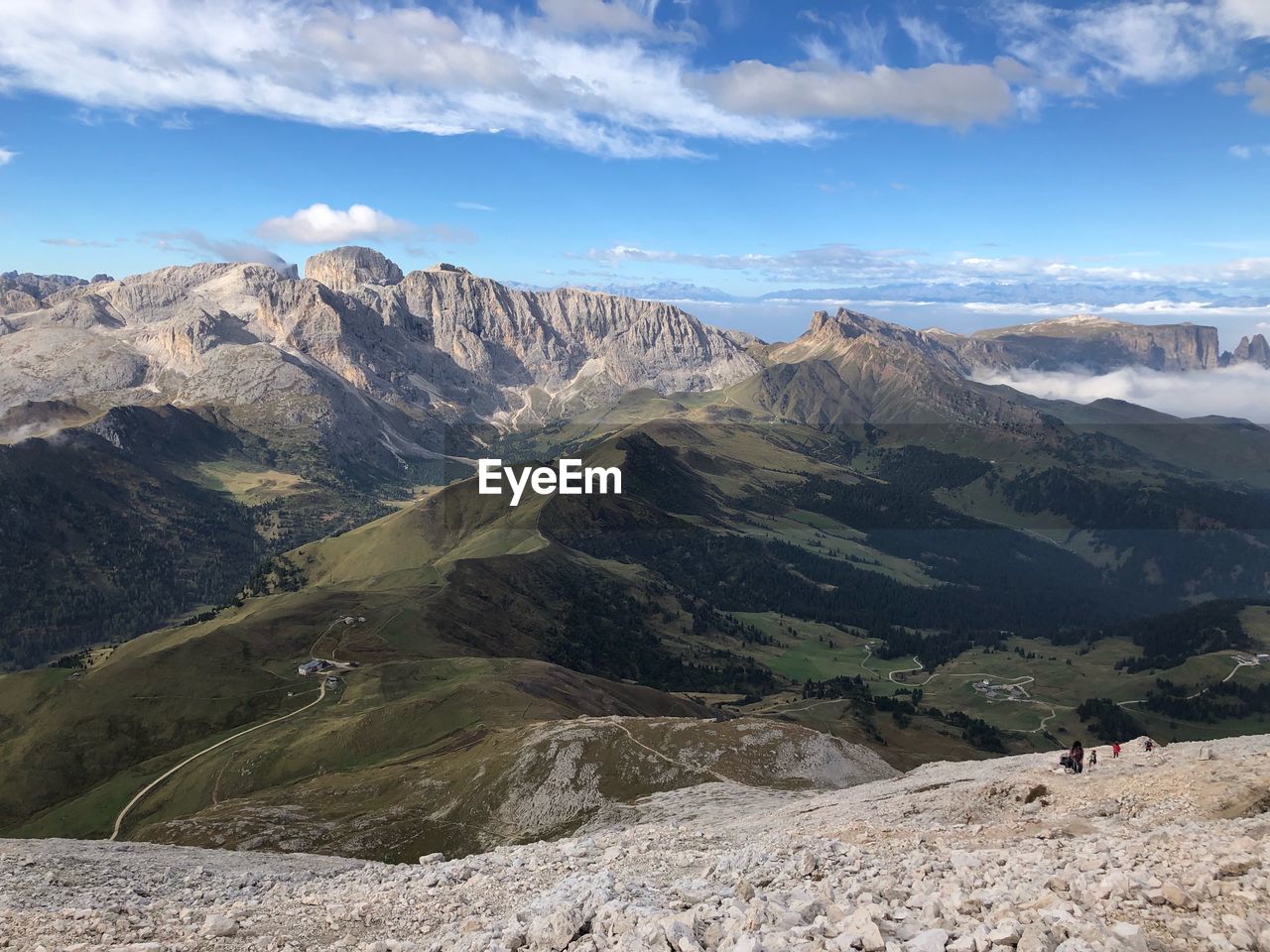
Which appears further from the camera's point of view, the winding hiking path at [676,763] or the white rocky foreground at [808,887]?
the winding hiking path at [676,763]

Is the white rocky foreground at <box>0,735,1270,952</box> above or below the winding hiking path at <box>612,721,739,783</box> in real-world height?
above

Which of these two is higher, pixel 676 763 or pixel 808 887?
pixel 808 887

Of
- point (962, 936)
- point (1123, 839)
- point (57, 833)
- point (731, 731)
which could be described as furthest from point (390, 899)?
point (57, 833)

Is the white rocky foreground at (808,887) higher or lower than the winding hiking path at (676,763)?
higher

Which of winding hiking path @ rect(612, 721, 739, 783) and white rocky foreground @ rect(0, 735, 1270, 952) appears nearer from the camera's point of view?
white rocky foreground @ rect(0, 735, 1270, 952)

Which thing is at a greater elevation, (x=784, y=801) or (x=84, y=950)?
(x=84, y=950)

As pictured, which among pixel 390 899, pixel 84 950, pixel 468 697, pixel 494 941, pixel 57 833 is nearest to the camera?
pixel 494 941

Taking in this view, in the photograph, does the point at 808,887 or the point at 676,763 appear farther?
the point at 676,763

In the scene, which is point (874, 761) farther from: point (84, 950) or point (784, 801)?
point (84, 950)
